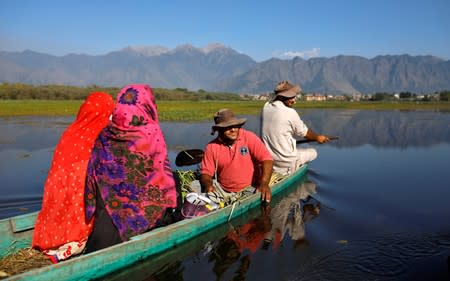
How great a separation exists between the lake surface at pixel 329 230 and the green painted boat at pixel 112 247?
0.45ft

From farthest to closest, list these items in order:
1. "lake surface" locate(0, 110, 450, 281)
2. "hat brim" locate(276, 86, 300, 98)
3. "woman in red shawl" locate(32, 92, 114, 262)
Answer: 1. "hat brim" locate(276, 86, 300, 98)
2. "lake surface" locate(0, 110, 450, 281)
3. "woman in red shawl" locate(32, 92, 114, 262)

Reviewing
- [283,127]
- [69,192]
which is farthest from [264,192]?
[69,192]

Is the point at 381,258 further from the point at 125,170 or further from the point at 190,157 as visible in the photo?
the point at 190,157

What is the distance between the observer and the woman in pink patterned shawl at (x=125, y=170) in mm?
3777

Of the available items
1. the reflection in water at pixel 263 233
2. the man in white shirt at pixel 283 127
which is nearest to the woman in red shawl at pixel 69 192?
the reflection in water at pixel 263 233

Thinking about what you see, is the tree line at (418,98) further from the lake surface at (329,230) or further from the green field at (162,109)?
the lake surface at (329,230)

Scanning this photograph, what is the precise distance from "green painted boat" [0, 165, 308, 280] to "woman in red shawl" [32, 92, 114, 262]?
39 centimetres

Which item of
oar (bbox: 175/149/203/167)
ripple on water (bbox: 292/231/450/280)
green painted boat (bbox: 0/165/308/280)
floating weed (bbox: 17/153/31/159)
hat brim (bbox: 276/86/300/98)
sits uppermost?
hat brim (bbox: 276/86/300/98)

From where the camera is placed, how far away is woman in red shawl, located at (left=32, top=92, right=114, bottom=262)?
374 cm

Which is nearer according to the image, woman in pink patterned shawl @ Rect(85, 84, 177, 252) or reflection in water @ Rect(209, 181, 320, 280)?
woman in pink patterned shawl @ Rect(85, 84, 177, 252)

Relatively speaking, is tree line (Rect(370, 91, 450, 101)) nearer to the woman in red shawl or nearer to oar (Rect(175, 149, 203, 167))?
oar (Rect(175, 149, 203, 167))

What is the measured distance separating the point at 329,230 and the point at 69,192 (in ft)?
11.1

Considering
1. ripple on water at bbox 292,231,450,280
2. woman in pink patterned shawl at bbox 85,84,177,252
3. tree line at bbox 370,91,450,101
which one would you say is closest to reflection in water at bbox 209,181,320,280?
ripple on water at bbox 292,231,450,280

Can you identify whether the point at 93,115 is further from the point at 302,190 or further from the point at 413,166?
the point at 413,166
